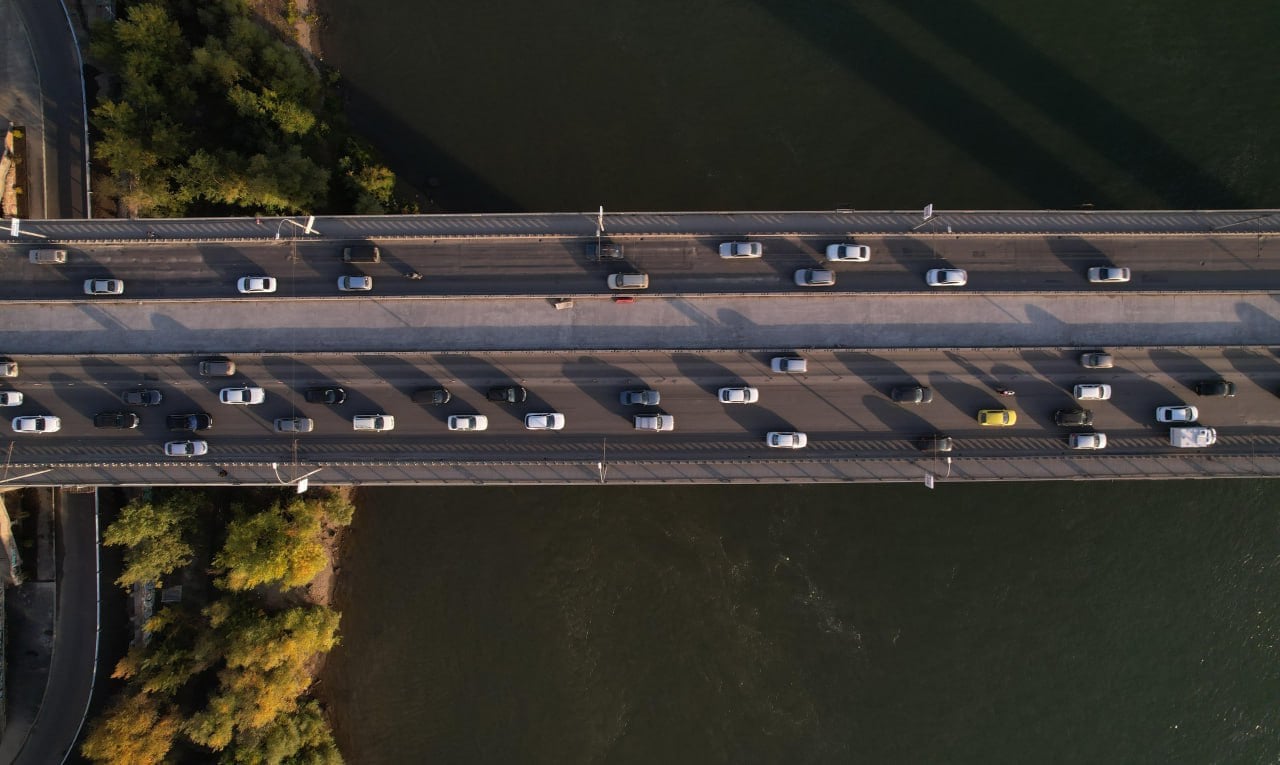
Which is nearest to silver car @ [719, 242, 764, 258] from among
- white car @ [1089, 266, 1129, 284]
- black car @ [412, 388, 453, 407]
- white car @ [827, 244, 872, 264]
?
white car @ [827, 244, 872, 264]

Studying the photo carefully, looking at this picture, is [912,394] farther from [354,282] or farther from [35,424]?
[35,424]

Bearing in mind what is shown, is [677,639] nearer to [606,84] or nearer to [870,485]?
[870,485]

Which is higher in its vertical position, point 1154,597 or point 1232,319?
point 1232,319

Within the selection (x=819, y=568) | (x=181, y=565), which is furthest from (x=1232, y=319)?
(x=181, y=565)

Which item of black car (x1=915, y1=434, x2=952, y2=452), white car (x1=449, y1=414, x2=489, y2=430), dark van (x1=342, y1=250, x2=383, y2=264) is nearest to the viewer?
black car (x1=915, y1=434, x2=952, y2=452)

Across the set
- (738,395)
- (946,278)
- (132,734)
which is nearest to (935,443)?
(946,278)

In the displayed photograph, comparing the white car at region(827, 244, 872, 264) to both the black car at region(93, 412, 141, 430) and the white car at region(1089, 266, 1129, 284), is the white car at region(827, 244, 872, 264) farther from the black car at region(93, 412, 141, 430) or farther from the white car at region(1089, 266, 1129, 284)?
the black car at region(93, 412, 141, 430)
